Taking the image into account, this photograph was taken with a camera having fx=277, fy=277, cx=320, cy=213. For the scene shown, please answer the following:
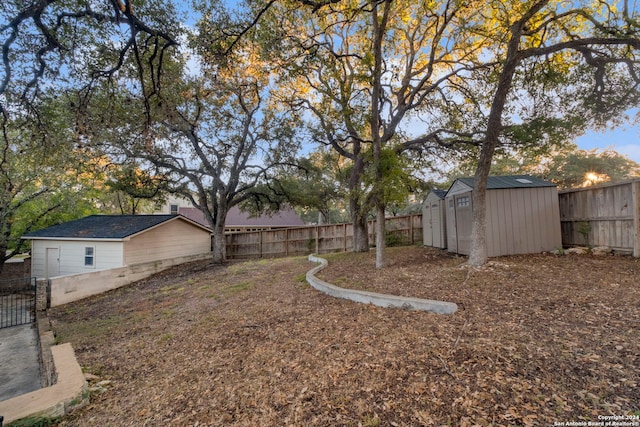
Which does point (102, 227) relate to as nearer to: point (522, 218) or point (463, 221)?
point (463, 221)

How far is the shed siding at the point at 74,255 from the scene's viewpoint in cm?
1099

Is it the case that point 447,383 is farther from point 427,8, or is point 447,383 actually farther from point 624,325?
point 427,8

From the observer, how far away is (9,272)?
13188 mm

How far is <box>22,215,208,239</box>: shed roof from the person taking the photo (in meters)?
11.4

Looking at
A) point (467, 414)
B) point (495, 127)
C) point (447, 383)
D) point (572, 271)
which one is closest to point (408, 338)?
point (447, 383)

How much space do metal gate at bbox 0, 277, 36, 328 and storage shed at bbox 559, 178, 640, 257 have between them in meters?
14.7

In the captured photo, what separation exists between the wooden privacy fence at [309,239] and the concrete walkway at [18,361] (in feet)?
30.2

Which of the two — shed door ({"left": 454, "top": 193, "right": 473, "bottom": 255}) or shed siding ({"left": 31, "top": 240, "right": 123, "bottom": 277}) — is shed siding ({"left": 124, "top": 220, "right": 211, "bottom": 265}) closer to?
shed siding ({"left": 31, "top": 240, "right": 123, "bottom": 277})

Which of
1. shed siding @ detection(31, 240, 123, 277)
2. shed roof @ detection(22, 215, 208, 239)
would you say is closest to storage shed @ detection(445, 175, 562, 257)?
shed roof @ detection(22, 215, 208, 239)

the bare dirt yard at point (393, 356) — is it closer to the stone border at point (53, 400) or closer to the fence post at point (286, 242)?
the stone border at point (53, 400)

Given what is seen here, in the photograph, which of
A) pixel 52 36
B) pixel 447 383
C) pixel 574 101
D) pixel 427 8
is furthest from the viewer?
pixel 427 8

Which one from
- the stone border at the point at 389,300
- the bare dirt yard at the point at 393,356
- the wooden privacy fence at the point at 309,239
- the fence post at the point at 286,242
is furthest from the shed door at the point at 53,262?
the stone border at the point at 389,300

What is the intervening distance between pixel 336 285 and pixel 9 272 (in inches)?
672

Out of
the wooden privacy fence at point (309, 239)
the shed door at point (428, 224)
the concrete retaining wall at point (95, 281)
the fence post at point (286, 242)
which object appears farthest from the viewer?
the fence post at point (286, 242)
